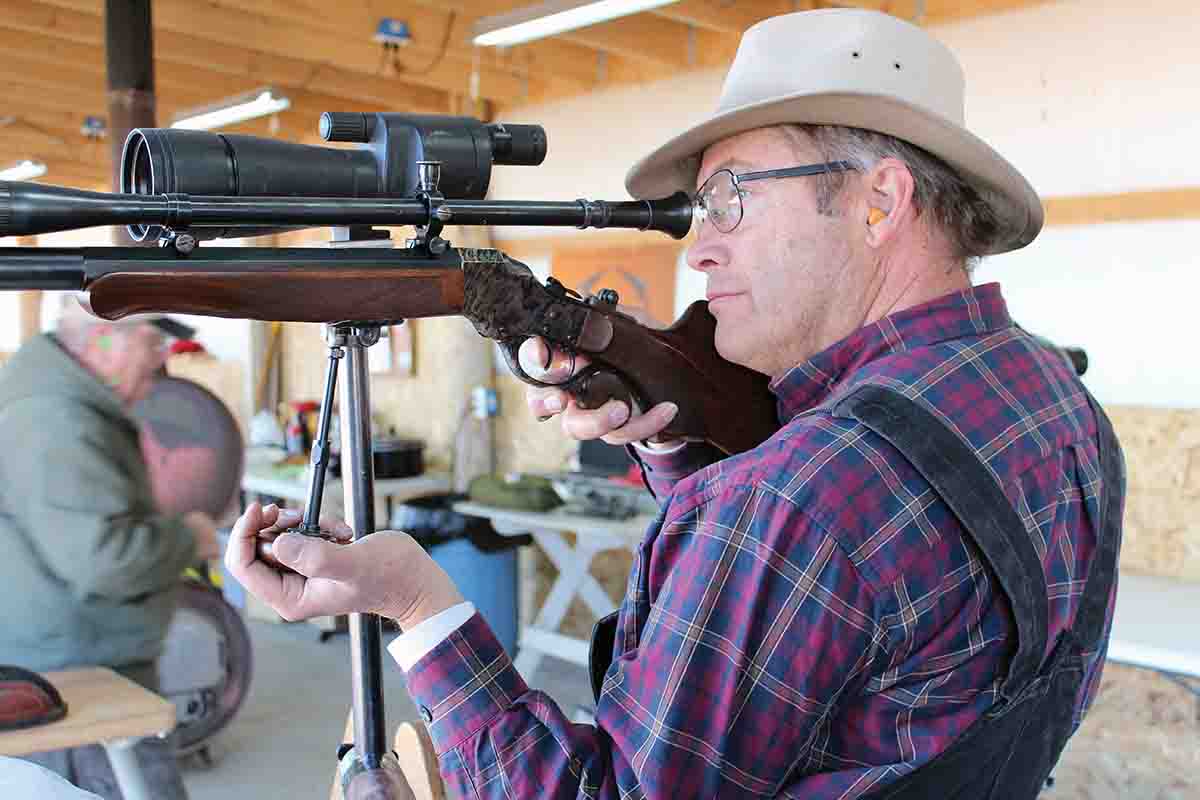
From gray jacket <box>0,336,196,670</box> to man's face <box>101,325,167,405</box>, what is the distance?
1.5 inches

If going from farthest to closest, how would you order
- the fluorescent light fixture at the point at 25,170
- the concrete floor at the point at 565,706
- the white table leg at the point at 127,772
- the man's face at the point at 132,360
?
1. the fluorescent light fixture at the point at 25,170
2. the concrete floor at the point at 565,706
3. the man's face at the point at 132,360
4. the white table leg at the point at 127,772

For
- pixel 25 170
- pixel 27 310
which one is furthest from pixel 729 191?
pixel 25 170

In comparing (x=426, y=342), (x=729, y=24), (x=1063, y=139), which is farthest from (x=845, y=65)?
(x=426, y=342)

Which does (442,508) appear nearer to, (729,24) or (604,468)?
(604,468)

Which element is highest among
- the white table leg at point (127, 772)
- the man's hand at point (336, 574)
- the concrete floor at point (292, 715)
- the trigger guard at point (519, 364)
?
the trigger guard at point (519, 364)

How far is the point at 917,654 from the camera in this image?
0.87 m

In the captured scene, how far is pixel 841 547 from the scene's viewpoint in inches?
32.8

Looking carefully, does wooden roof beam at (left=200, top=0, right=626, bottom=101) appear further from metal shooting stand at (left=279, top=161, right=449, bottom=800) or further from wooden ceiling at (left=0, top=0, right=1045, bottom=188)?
metal shooting stand at (left=279, top=161, right=449, bottom=800)

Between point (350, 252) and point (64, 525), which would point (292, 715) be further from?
point (350, 252)

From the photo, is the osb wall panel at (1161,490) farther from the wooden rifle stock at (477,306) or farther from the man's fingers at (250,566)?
the man's fingers at (250,566)

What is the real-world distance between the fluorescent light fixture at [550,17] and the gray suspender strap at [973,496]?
9.37ft

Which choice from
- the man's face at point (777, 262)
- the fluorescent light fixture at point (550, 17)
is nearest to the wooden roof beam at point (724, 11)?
the fluorescent light fixture at point (550, 17)

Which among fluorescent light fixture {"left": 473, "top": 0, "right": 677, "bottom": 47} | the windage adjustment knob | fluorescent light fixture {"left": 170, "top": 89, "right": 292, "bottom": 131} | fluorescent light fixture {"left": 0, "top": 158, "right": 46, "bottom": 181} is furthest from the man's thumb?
fluorescent light fixture {"left": 0, "top": 158, "right": 46, "bottom": 181}

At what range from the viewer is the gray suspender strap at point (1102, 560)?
991 millimetres
